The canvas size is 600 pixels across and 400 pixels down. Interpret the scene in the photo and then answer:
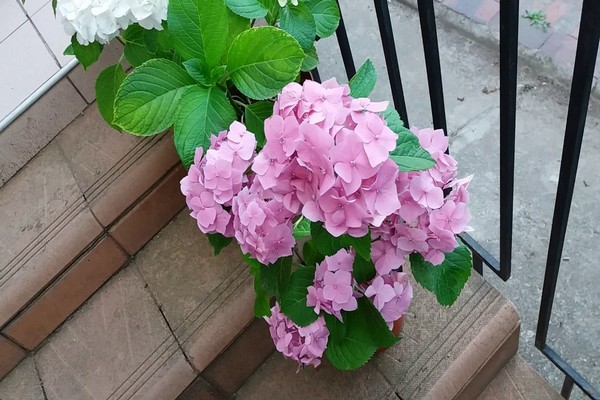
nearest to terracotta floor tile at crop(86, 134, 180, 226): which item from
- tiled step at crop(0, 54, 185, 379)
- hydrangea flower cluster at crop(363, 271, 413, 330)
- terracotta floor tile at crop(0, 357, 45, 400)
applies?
tiled step at crop(0, 54, 185, 379)

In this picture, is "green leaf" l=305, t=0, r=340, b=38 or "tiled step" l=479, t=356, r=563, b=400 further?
"tiled step" l=479, t=356, r=563, b=400

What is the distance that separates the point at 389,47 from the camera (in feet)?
3.11

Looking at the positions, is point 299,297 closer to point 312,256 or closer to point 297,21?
point 312,256

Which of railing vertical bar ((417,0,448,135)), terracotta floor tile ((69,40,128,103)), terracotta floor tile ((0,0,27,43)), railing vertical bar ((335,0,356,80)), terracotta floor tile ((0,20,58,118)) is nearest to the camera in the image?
railing vertical bar ((417,0,448,135))

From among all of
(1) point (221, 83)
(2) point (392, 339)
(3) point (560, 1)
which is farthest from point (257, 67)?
(3) point (560, 1)

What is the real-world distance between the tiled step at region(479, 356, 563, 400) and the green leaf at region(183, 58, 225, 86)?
2.93 feet

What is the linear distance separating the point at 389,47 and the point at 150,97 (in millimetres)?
389

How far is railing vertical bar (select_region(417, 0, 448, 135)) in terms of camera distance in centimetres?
80

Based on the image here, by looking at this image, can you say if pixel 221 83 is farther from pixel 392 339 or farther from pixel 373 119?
pixel 392 339

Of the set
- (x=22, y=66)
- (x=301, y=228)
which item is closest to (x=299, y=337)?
(x=301, y=228)

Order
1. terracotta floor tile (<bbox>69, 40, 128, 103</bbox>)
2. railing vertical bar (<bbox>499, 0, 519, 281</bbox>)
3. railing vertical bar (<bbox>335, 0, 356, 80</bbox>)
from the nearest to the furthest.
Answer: railing vertical bar (<bbox>499, 0, 519, 281</bbox>) < railing vertical bar (<bbox>335, 0, 356, 80</bbox>) < terracotta floor tile (<bbox>69, 40, 128, 103</bbox>)

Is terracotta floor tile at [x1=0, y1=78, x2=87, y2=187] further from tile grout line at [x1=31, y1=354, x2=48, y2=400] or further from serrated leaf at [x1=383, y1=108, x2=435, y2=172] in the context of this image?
serrated leaf at [x1=383, y1=108, x2=435, y2=172]

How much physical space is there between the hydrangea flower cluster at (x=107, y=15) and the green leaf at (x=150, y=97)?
70mm

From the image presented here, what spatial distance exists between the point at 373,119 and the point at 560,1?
82.4 inches
